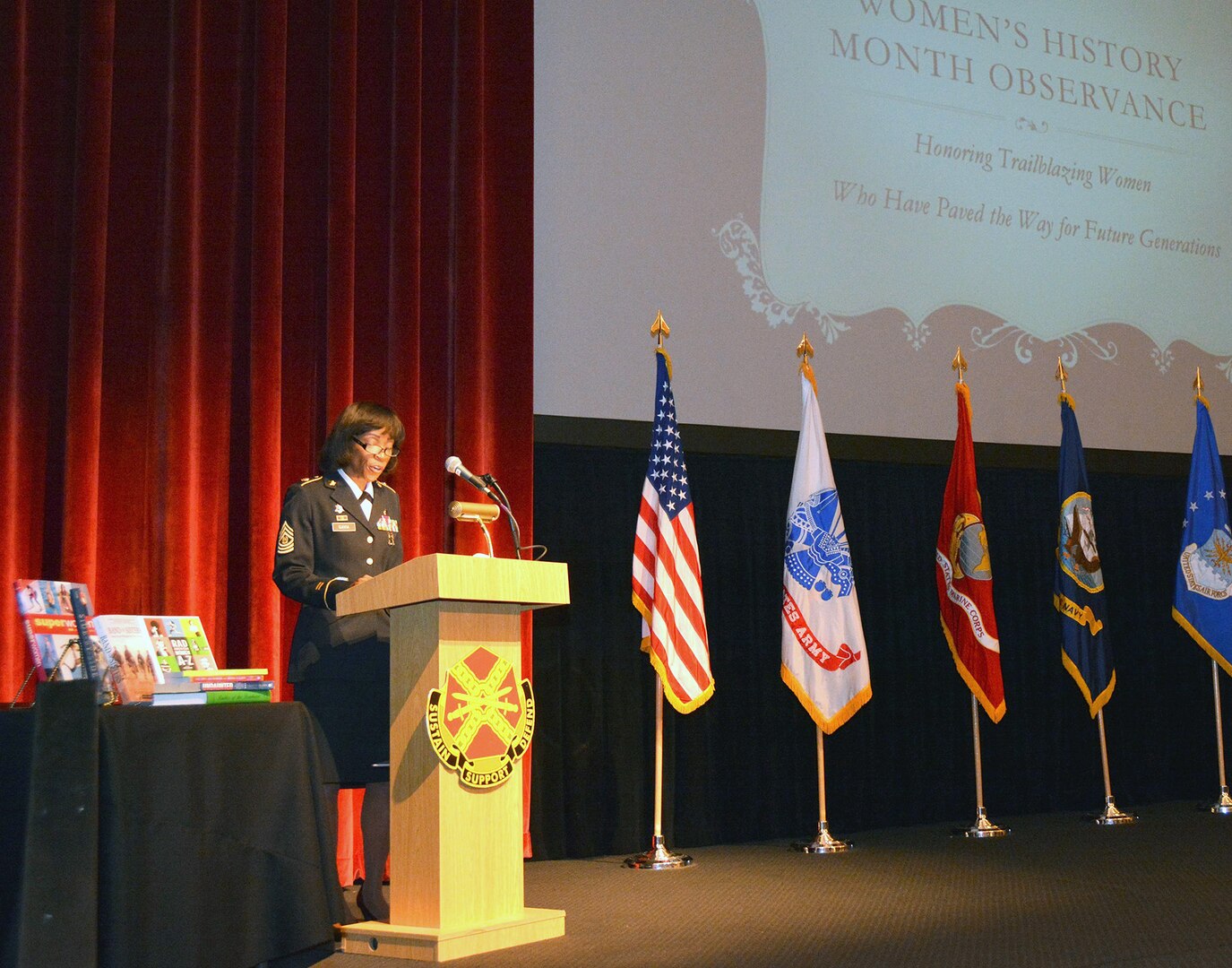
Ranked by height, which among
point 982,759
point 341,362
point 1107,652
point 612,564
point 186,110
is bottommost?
point 982,759

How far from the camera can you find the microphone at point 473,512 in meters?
2.73

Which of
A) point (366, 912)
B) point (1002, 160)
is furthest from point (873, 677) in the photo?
point (366, 912)

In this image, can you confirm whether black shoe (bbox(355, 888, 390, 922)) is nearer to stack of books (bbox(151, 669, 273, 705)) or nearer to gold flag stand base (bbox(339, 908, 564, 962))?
gold flag stand base (bbox(339, 908, 564, 962))

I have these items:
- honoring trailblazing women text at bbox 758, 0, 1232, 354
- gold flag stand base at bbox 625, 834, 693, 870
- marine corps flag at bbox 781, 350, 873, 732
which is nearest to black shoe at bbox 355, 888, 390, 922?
gold flag stand base at bbox 625, 834, 693, 870

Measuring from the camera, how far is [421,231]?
467 cm

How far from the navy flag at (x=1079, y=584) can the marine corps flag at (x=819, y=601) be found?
1101mm

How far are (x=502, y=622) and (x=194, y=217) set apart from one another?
2.09 meters

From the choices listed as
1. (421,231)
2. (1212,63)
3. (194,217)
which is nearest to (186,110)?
(194,217)

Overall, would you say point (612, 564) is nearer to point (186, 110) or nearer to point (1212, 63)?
point (186, 110)

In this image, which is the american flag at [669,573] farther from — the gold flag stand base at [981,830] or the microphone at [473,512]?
the microphone at [473,512]

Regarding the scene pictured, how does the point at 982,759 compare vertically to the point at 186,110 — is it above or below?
below

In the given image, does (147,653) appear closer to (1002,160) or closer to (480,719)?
(480,719)

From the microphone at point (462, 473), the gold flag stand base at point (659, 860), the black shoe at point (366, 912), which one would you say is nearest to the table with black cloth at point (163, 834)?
the black shoe at point (366, 912)

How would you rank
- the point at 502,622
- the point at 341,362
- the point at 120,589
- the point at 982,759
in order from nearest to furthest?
the point at 502,622 → the point at 120,589 → the point at 341,362 → the point at 982,759
